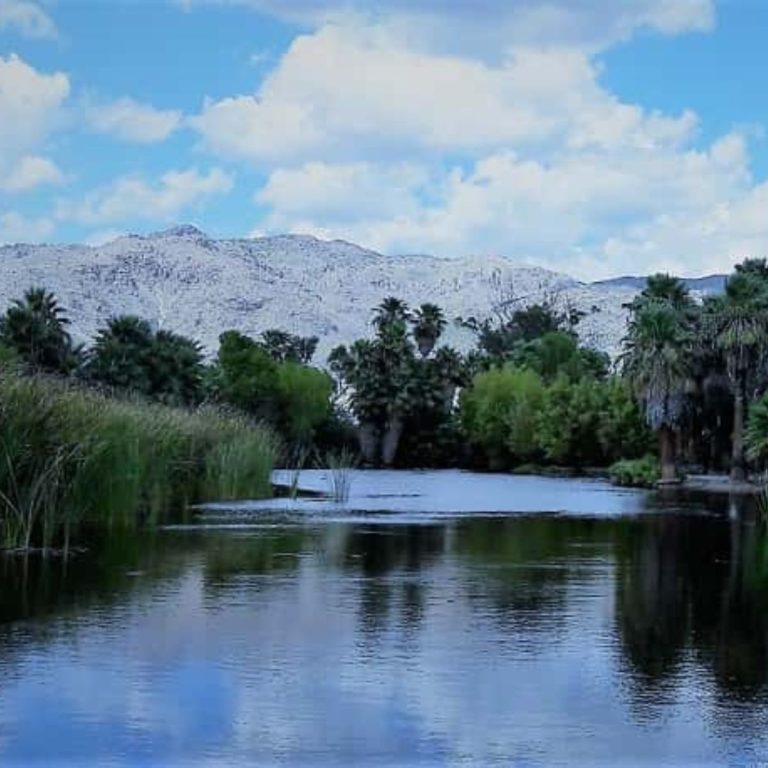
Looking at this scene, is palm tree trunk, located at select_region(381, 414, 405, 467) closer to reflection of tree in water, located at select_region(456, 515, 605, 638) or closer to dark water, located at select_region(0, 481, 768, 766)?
reflection of tree in water, located at select_region(456, 515, 605, 638)

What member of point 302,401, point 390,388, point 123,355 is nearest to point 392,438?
point 390,388

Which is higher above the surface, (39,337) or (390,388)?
(390,388)

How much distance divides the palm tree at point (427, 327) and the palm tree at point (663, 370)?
41.6 meters

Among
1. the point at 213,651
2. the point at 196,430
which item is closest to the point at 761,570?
the point at 213,651

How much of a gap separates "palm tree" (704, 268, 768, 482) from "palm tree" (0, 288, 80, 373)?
2773 centimetres

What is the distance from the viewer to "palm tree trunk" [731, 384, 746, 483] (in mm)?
62562

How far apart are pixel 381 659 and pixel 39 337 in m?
51.1

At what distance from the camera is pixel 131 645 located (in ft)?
44.0

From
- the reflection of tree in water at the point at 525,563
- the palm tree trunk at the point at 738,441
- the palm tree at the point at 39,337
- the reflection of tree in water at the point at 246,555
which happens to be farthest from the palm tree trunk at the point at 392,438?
the reflection of tree in water at the point at 246,555

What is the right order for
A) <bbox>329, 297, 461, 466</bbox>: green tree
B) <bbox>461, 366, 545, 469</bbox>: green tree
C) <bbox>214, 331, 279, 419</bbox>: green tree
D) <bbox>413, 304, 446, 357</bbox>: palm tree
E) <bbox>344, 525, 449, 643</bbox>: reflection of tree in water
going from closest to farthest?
<bbox>344, 525, 449, 643</bbox>: reflection of tree in water, <bbox>461, 366, 545, 469</bbox>: green tree, <bbox>214, 331, 279, 419</bbox>: green tree, <bbox>329, 297, 461, 466</bbox>: green tree, <bbox>413, 304, 446, 357</bbox>: palm tree

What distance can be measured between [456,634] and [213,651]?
249 cm

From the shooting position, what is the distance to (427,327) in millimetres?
111250

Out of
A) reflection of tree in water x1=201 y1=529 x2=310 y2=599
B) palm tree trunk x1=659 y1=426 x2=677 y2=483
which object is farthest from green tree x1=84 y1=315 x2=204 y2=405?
reflection of tree in water x1=201 y1=529 x2=310 y2=599

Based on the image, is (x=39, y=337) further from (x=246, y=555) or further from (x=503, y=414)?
(x=246, y=555)
